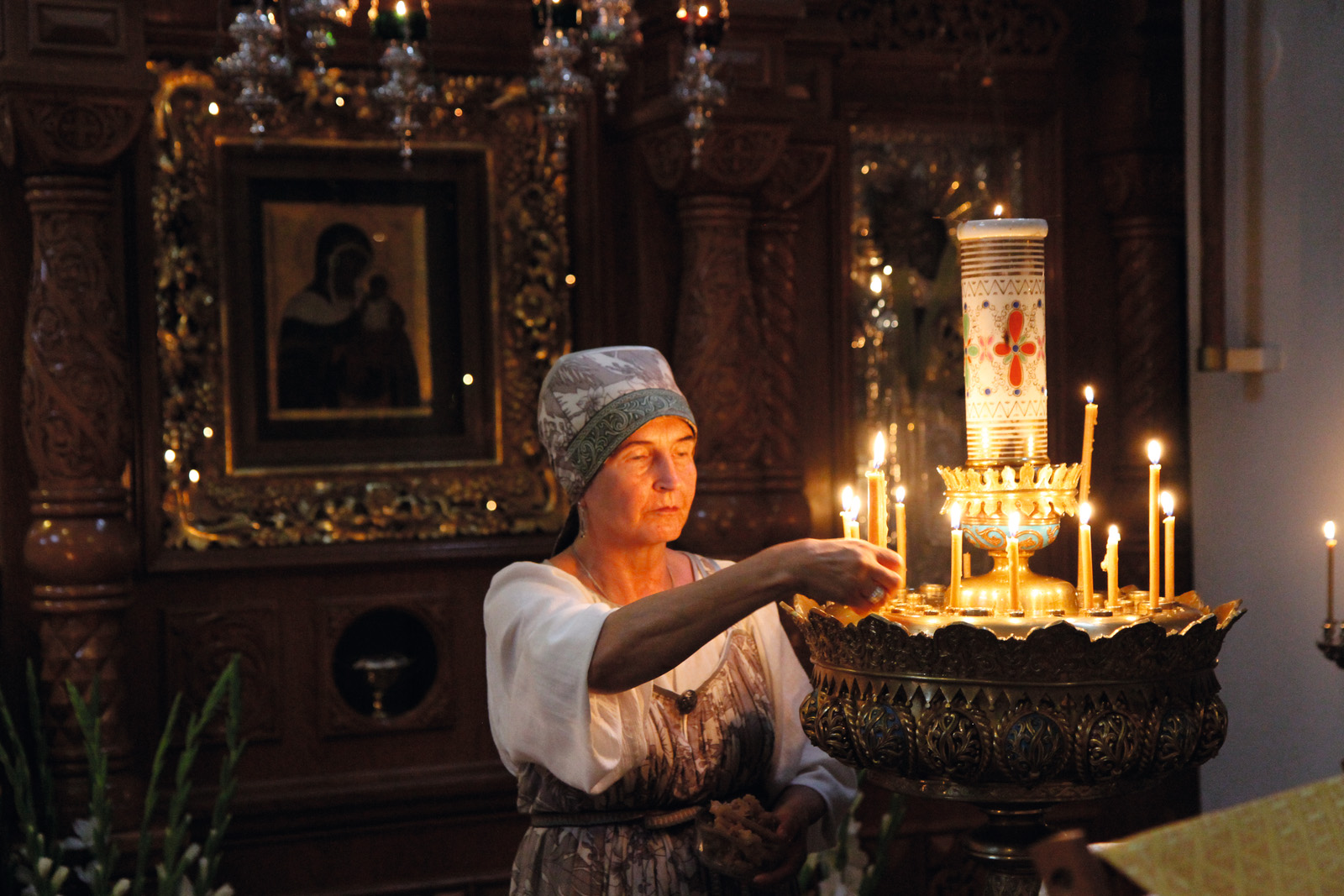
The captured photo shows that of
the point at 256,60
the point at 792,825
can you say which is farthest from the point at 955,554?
the point at 256,60

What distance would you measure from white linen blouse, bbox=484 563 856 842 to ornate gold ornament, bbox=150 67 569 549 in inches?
63.3

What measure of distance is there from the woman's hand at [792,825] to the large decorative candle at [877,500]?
533 mm

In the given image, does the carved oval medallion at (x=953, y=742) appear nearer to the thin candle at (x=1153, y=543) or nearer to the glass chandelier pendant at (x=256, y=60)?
the thin candle at (x=1153, y=543)

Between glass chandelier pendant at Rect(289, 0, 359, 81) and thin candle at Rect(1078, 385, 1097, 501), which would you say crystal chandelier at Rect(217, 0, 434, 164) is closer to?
glass chandelier pendant at Rect(289, 0, 359, 81)

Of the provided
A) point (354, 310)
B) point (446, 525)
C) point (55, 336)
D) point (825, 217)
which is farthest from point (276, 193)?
point (825, 217)

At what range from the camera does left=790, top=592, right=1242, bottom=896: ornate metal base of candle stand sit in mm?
1521

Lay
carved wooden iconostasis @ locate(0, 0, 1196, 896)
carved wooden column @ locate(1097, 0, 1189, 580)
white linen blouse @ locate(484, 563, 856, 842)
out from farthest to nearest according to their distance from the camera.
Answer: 1. carved wooden column @ locate(1097, 0, 1189, 580)
2. carved wooden iconostasis @ locate(0, 0, 1196, 896)
3. white linen blouse @ locate(484, 563, 856, 842)

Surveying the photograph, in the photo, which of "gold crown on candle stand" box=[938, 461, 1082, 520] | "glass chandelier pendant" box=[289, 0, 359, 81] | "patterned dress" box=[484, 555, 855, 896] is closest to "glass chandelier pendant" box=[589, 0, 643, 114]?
"glass chandelier pendant" box=[289, 0, 359, 81]

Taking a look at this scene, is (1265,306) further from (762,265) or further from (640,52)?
(640,52)

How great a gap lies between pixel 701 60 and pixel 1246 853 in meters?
2.10

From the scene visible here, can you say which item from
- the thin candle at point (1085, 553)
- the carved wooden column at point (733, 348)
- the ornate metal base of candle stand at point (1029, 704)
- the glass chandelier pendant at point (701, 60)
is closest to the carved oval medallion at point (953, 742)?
the ornate metal base of candle stand at point (1029, 704)

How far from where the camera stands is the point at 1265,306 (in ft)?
11.6

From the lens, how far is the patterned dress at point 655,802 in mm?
2059

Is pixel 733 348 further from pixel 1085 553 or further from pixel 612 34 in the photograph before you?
pixel 1085 553
